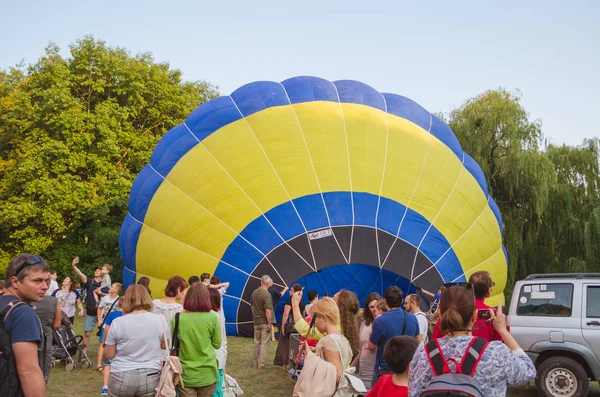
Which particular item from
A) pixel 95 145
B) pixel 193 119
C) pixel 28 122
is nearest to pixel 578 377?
pixel 193 119

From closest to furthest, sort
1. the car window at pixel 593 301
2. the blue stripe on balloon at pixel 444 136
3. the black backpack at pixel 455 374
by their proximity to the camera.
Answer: the black backpack at pixel 455 374
the car window at pixel 593 301
the blue stripe on balloon at pixel 444 136

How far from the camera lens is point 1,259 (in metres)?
23.2

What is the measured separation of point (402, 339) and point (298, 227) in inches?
279

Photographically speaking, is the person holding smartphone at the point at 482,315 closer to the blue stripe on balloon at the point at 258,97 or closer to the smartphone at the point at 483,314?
the smartphone at the point at 483,314

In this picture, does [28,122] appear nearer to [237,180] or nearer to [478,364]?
[237,180]

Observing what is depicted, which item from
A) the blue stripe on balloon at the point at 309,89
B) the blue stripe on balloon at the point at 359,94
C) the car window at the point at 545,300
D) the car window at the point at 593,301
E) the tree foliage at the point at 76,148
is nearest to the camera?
the car window at the point at 593,301

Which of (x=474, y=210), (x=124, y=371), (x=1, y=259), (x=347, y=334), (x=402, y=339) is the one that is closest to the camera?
(x=402, y=339)

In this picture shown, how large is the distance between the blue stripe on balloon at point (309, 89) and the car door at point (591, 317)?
586 cm

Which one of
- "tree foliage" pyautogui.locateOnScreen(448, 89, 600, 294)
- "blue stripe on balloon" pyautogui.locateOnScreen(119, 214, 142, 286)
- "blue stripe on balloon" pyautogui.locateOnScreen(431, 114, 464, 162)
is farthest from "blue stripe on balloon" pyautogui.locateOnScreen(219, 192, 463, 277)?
"tree foliage" pyautogui.locateOnScreen(448, 89, 600, 294)

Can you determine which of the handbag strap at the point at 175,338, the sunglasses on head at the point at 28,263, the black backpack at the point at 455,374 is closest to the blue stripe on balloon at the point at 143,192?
the handbag strap at the point at 175,338

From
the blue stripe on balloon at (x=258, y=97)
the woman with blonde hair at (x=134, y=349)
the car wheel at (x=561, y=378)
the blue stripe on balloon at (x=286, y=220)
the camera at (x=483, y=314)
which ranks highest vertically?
the blue stripe on balloon at (x=258, y=97)

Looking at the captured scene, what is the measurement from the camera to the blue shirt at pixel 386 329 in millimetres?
4984

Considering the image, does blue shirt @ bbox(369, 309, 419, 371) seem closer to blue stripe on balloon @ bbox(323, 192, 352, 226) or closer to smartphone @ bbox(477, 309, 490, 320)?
smartphone @ bbox(477, 309, 490, 320)

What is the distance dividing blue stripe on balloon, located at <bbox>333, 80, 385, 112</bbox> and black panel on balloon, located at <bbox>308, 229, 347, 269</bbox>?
2.75 metres
